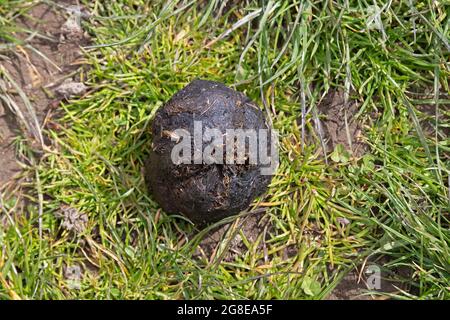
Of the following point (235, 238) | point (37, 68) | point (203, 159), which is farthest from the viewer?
point (37, 68)

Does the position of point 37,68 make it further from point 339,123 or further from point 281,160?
point 339,123

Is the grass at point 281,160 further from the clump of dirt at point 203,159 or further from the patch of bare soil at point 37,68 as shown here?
the clump of dirt at point 203,159

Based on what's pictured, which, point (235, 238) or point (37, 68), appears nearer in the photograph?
point (235, 238)

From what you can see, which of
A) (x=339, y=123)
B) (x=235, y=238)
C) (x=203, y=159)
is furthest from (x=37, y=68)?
(x=339, y=123)

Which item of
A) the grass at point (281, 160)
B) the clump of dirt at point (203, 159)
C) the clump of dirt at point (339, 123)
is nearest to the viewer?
the clump of dirt at point (203, 159)

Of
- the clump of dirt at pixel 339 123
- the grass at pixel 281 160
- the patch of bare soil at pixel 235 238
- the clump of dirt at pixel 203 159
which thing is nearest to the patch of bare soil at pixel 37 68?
the grass at pixel 281 160

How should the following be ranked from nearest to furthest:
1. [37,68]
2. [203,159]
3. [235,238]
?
[203,159] < [235,238] < [37,68]

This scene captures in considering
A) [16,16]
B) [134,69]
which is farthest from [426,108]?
[16,16]
